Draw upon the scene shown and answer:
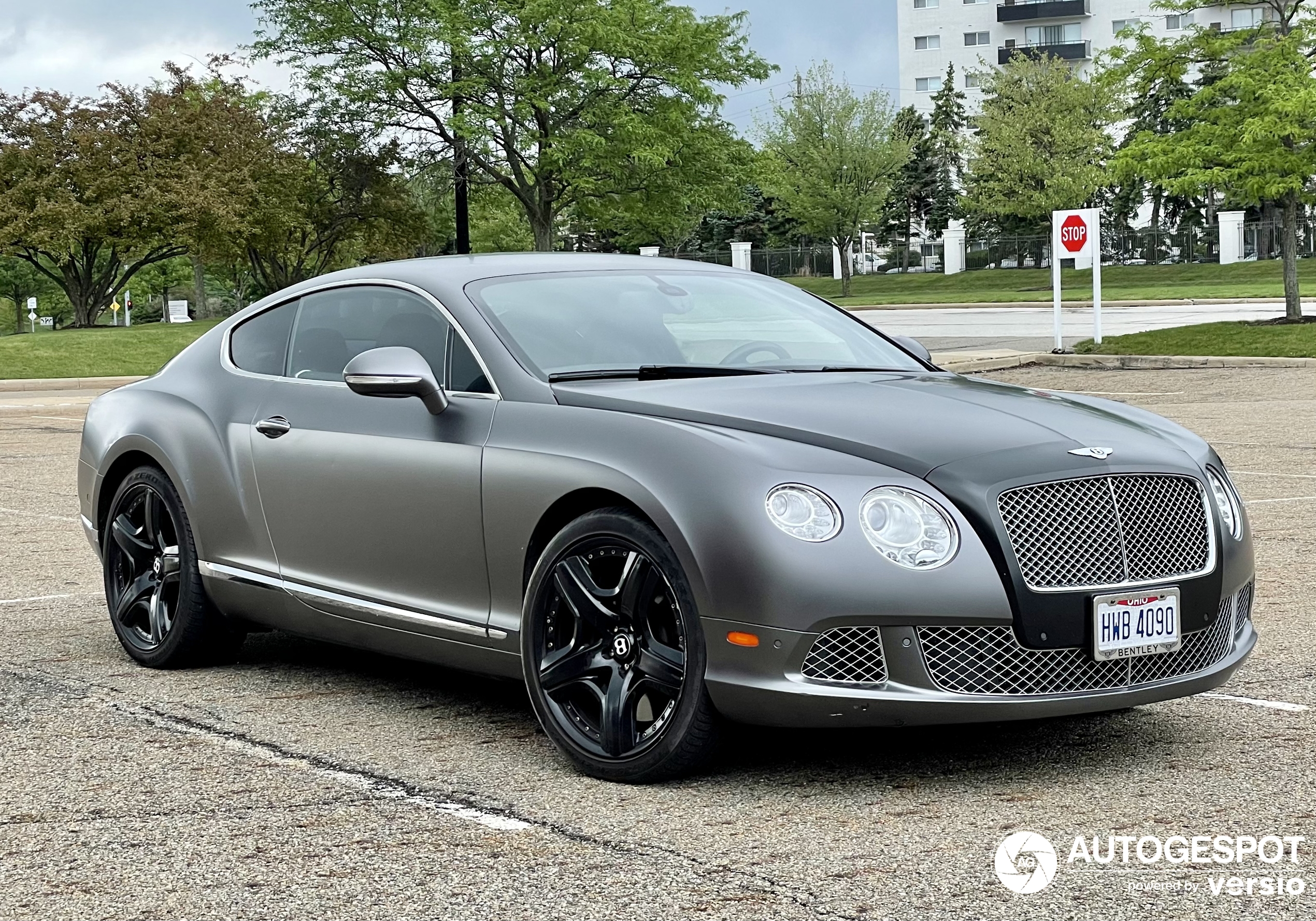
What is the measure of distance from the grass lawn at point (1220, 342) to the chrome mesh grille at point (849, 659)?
75.4 ft

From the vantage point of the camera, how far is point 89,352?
115ft

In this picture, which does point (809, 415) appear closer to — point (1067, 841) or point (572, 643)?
point (572, 643)

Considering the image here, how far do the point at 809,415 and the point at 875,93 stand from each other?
2824 inches

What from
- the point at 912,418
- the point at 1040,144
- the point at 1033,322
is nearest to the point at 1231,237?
the point at 1040,144

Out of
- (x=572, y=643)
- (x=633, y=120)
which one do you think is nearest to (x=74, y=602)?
(x=572, y=643)

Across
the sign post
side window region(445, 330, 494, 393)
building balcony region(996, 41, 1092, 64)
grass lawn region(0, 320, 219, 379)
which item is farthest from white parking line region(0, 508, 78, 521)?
building balcony region(996, 41, 1092, 64)

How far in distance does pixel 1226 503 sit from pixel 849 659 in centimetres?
137

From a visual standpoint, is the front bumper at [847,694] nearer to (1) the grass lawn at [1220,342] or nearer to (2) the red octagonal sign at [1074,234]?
(1) the grass lawn at [1220,342]

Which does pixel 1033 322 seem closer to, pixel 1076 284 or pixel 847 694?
pixel 1076 284

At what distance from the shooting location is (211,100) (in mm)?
42688

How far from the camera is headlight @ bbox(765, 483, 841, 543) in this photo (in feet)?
13.9

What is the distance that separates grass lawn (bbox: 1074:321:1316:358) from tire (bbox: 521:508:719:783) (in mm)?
22927

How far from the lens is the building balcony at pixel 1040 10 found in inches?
4070

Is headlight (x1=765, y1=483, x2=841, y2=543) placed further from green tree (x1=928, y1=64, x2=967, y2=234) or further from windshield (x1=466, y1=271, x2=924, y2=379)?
green tree (x1=928, y1=64, x2=967, y2=234)
